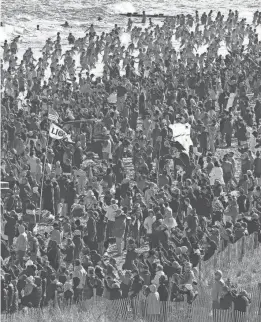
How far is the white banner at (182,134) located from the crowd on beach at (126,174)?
180 millimetres

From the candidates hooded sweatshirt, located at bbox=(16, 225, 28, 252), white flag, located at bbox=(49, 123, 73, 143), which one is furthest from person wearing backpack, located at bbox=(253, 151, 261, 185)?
hooded sweatshirt, located at bbox=(16, 225, 28, 252)

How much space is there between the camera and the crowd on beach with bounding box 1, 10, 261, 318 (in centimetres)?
2547

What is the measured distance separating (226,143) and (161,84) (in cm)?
559

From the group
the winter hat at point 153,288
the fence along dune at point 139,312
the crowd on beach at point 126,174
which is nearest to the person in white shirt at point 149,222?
the crowd on beach at point 126,174

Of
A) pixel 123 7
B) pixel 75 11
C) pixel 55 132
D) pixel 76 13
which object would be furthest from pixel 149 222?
pixel 123 7

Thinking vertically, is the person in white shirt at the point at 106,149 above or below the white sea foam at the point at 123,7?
below

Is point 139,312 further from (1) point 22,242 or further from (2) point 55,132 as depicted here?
(2) point 55,132

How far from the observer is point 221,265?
92.6 feet

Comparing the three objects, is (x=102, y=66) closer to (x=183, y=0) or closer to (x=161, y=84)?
(x=161, y=84)

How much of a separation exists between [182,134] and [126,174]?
8.16ft

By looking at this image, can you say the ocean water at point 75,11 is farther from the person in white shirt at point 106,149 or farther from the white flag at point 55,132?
the white flag at point 55,132

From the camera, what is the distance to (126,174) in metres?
34.8

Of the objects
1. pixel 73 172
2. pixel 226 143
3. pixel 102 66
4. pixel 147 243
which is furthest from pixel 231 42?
pixel 147 243

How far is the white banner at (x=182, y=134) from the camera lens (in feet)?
118
